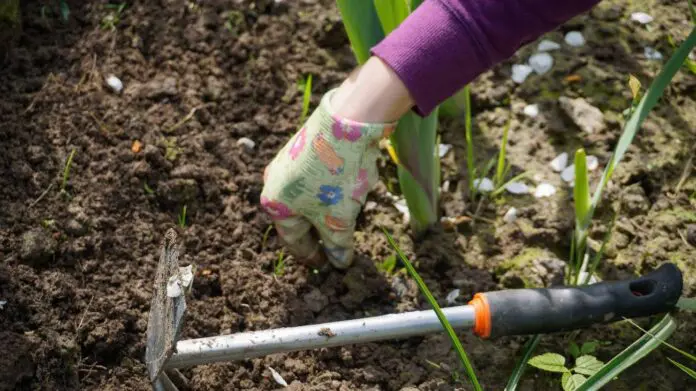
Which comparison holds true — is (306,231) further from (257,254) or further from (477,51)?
(477,51)

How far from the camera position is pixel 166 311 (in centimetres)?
126

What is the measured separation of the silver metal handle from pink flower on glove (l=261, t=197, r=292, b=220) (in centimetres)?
24

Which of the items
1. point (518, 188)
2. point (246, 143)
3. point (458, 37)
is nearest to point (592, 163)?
point (518, 188)

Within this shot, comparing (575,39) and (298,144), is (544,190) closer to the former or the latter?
(575,39)

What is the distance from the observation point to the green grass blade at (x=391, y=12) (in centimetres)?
139

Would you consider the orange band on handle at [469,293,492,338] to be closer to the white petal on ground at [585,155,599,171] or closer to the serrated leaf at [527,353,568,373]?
the serrated leaf at [527,353,568,373]

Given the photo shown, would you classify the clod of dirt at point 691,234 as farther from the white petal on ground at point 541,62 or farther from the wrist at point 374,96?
the wrist at point 374,96

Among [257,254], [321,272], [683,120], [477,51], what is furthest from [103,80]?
[683,120]

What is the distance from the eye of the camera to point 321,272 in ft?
5.35

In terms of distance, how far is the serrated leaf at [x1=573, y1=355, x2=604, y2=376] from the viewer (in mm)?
1396

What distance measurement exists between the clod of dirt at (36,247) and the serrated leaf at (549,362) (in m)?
0.92

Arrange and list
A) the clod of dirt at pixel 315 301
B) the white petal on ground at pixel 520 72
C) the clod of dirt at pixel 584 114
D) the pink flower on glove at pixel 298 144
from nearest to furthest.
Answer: the pink flower on glove at pixel 298 144, the clod of dirt at pixel 315 301, the clod of dirt at pixel 584 114, the white petal on ground at pixel 520 72

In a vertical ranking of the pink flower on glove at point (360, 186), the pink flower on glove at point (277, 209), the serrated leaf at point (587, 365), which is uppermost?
the pink flower on glove at point (360, 186)

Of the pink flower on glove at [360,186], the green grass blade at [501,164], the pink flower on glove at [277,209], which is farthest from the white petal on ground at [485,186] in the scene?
the pink flower on glove at [277,209]
